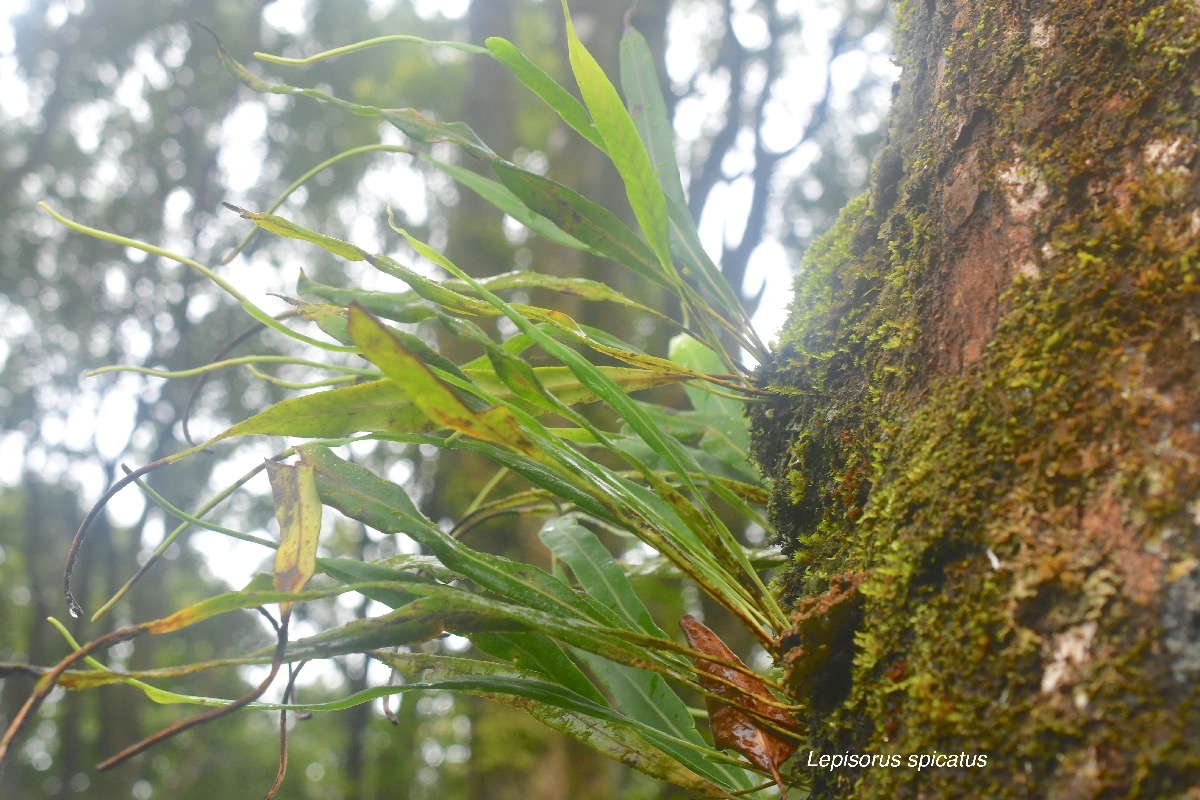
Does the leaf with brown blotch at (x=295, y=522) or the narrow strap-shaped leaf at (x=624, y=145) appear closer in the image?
the leaf with brown blotch at (x=295, y=522)

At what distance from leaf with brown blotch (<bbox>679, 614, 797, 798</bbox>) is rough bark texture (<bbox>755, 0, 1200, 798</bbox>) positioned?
7cm

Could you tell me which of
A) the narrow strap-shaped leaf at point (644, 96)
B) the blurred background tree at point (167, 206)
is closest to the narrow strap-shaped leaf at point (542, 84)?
the narrow strap-shaped leaf at point (644, 96)

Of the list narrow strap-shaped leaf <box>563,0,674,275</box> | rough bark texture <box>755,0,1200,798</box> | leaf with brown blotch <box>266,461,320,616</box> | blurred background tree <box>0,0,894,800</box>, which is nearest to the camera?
rough bark texture <box>755,0,1200,798</box>

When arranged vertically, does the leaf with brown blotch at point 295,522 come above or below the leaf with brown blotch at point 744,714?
above

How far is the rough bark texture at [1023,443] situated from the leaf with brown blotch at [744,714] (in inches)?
2.6

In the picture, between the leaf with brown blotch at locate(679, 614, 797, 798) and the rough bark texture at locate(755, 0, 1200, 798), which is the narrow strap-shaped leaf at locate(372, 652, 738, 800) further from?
the rough bark texture at locate(755, 0, 1200, 798)

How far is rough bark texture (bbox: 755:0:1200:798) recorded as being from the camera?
431 millimetres

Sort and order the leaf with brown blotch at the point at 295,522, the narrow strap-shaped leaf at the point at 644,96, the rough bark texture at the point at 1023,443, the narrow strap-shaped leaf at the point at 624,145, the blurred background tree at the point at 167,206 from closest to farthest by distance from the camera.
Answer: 1. the rough bark texture at the point at 1023,443
2. the leaf with brown blotch at the point at 295,522
3. the narrow strap-shaped leaf at the point at 624,145
4. the narrow strap-shaped leaf at the point at 644,96
5. the blurred background tree at the point at 167,206

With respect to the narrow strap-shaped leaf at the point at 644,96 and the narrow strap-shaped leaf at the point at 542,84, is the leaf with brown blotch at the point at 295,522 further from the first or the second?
the narrow strap-shaped leaf at the point at 644,96

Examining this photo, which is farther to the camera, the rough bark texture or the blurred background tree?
the blurred background tree

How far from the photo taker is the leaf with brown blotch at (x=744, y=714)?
2.28ft

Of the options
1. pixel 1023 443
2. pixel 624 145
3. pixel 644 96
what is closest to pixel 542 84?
pixel 624 145

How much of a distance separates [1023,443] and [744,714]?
1.14 feet

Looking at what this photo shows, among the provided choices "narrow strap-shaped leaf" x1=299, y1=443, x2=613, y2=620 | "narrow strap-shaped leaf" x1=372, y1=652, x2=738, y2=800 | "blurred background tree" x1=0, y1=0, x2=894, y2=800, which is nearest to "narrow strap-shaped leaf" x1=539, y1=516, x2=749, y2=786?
"narrow strap-shaped leaf" x1=372, y1=652, x2=738, y2=800
